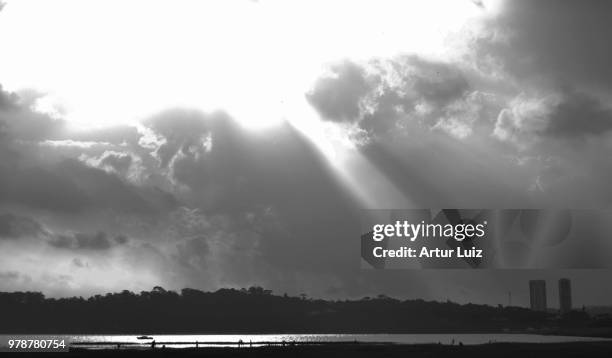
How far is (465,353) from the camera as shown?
122500 mm

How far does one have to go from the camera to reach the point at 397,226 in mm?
81125

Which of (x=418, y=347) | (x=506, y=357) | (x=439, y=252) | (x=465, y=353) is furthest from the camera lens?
(x=418, y=347)

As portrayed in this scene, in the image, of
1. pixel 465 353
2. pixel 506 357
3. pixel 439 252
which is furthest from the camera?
pixel 465 353

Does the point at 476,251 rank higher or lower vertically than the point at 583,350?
higher

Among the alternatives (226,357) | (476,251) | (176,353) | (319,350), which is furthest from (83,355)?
(476,251)

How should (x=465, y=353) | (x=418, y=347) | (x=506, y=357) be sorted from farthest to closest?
(x=418, y=347), (x=465, y=353), (x=506, y=357)

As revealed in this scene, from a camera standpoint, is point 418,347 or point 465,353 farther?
point 418,347

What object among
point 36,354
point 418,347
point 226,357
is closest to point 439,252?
Result: point 226,357

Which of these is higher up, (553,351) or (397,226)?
(397,226)

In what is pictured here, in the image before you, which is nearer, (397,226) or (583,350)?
(397,226)

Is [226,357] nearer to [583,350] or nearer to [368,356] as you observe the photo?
[368,356]

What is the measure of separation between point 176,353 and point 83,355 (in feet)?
52.6

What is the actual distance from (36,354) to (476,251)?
75.4 meters

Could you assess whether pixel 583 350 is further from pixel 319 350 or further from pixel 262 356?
pixel 262 356
